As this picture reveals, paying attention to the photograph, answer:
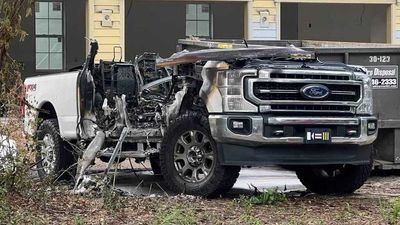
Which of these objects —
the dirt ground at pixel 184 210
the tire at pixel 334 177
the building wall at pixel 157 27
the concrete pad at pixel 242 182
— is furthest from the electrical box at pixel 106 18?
the dirt ground at pixel 184 210

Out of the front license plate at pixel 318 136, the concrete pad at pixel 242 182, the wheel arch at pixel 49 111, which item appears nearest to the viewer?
the front license plate at pixel 318 136

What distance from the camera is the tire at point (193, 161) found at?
8.50 m

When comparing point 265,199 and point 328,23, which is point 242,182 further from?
point 328,23

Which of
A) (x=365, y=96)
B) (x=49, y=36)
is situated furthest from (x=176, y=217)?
(x=49, y=36)

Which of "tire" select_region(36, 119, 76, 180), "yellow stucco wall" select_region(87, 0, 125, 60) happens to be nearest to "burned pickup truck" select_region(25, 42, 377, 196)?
"tire" select_region(36, 119, 76, 180)

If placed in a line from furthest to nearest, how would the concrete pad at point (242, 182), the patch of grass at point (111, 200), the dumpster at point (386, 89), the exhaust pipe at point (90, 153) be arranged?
the dumpster at point (386, 89) → the concrete pad at point (242, 182) → the exhaust pipe at point (90, 153) → the patch of grass at point (111, 200)

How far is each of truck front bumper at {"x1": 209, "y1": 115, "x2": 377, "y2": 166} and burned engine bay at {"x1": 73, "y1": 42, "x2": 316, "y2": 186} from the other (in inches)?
22.1

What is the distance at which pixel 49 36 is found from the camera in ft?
111

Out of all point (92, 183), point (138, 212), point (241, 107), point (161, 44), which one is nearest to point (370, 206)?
point (241, 107)

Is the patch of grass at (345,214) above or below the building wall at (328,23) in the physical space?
below

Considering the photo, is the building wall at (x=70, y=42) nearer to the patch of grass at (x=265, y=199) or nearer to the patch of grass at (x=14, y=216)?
the patch of grass at (x=265, y=199)

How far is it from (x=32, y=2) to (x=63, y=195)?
249 cm

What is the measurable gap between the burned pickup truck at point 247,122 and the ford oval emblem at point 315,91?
0.4 inches

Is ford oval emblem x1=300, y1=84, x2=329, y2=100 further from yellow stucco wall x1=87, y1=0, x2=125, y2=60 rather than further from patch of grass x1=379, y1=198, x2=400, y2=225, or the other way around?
yellow stucco wall x1=87, y1=0, x2=125, y2=60
